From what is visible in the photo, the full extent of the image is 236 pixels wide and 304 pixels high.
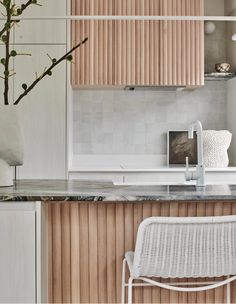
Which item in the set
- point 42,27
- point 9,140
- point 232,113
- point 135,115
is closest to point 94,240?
point 9,140

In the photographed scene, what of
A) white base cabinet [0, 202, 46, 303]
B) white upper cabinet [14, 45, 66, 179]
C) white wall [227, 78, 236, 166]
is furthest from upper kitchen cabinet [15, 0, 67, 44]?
white base cabinet [0, 202, 46, 303]

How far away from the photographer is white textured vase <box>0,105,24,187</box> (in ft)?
7.61

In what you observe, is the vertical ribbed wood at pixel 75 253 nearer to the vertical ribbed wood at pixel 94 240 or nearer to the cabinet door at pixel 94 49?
the vertical ribbed wood at pixel 94 240

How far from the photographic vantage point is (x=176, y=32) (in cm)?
459

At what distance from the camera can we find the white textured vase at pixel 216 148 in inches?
186

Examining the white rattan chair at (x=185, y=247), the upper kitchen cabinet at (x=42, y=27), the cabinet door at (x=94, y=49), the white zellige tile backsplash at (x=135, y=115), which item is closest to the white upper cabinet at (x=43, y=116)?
the upper kitchen cabinet at (x=42, y=27)

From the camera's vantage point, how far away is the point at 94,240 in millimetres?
2322

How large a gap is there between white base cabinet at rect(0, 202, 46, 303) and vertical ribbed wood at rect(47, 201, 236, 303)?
0.23 meters

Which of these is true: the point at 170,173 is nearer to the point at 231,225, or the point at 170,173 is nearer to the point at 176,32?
the point at 176,32

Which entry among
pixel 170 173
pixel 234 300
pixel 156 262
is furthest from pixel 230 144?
pixel 156 262

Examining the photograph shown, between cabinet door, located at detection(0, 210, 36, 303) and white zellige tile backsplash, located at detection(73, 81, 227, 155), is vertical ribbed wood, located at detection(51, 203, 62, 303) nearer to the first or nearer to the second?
cabinet door, located at detection(0, 210, 36, 303)

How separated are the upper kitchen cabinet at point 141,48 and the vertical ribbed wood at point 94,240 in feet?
7.93

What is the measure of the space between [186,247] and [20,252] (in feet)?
2.23

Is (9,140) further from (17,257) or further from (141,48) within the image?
(141,48)
